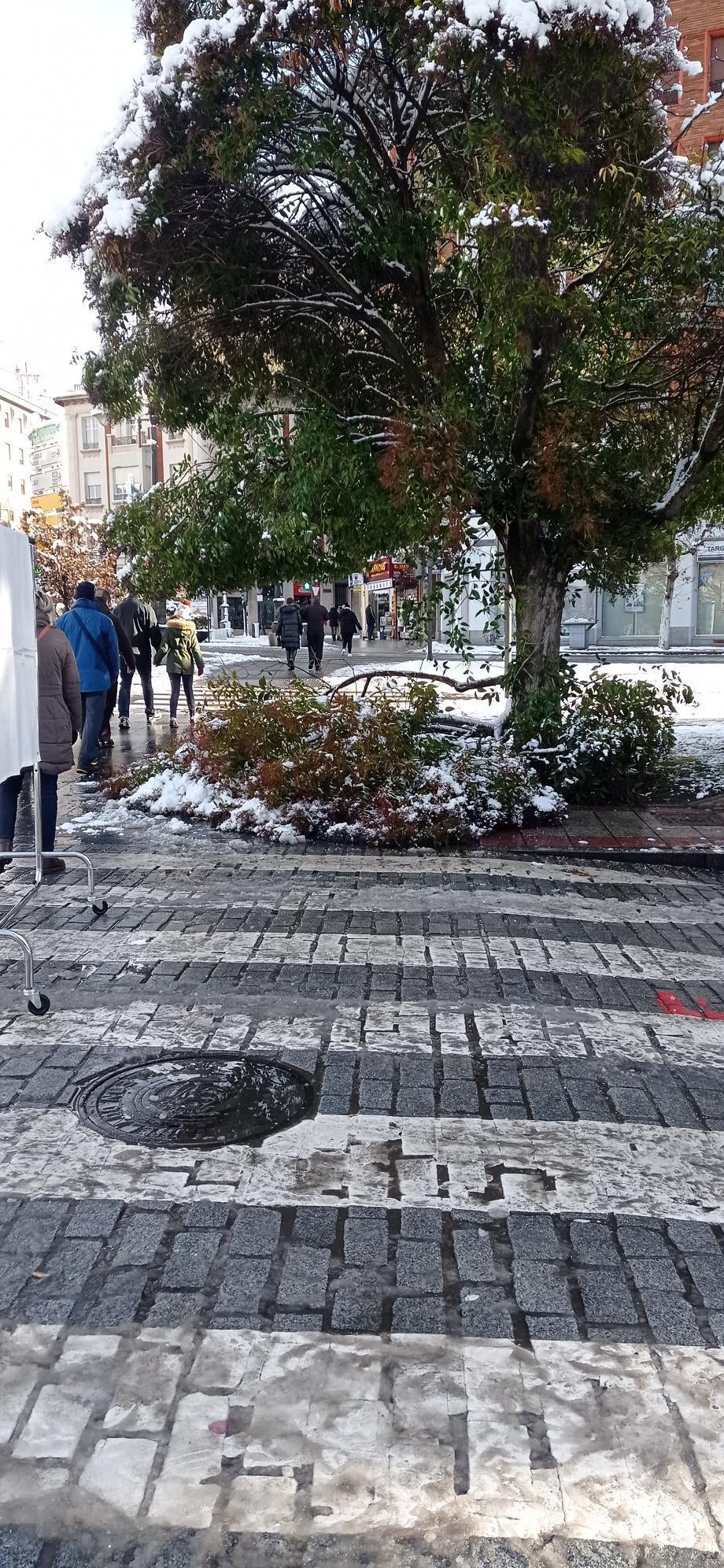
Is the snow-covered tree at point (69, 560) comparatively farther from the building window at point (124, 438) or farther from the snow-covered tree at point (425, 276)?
the building window at point (124, 438)

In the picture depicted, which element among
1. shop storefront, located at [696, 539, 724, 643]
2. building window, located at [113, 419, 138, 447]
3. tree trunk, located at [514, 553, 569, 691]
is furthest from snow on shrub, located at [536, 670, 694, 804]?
building window, located at [113, 419, 138, 447]

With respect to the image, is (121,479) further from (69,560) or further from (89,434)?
(69,560)

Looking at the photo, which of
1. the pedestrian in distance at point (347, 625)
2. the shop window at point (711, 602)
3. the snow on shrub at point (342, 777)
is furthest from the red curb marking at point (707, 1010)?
the shop window at point (711, 602)

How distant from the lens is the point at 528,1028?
5035mm

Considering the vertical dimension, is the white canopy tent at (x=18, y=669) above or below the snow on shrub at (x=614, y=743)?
above

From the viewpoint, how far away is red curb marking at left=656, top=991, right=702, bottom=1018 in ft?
17.2

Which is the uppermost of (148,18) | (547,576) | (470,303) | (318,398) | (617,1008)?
(148,18)

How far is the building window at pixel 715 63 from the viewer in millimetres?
32062

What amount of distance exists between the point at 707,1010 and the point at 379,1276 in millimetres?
2594

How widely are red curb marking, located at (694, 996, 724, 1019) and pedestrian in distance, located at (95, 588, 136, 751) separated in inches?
384

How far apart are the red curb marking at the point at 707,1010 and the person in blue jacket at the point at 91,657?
30.7 feet

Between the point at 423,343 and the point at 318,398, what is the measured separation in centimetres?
106

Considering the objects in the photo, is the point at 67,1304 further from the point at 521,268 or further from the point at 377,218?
the point at 377,218

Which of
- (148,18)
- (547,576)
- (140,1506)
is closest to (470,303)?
(547,576)
